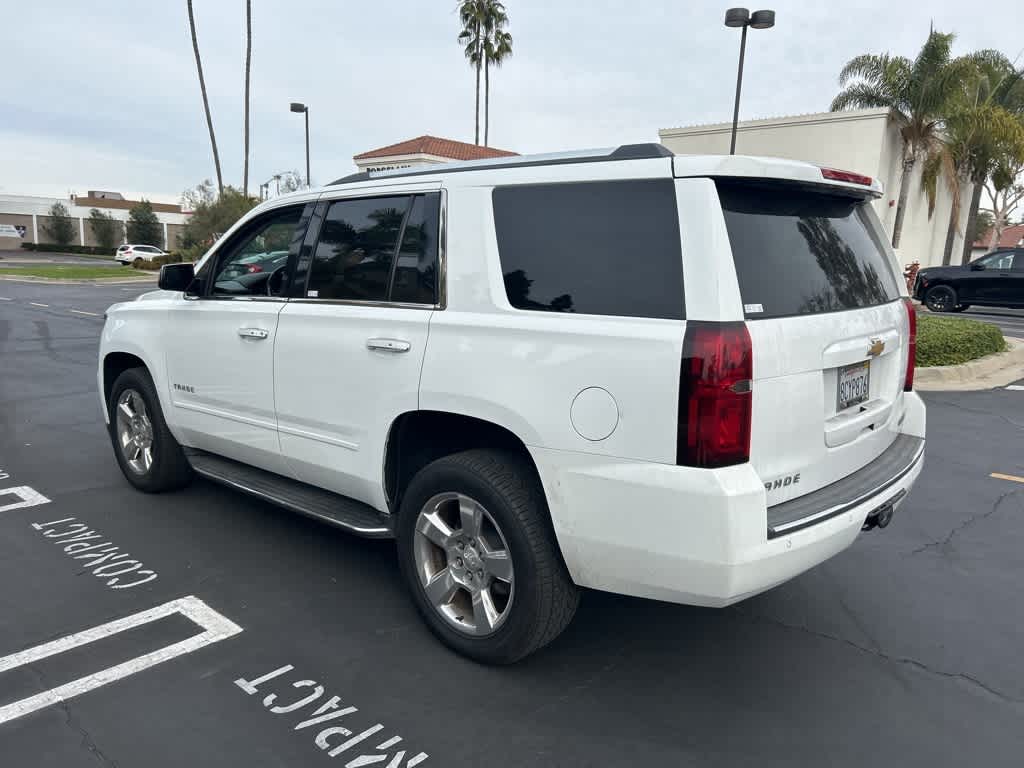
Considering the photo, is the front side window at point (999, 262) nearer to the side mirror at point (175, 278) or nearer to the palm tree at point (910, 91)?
the palm tree at point (910, 91)

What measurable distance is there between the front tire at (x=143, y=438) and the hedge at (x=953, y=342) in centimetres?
860

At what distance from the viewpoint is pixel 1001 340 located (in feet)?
36.9

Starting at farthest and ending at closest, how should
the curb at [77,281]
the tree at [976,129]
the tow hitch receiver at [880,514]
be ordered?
the curb at [77,281] → the tree at [976,129] → the tow hitch receiver at [880,514]

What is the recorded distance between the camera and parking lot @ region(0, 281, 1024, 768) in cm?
262

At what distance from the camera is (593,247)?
2.76 meters

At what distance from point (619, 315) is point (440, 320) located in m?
0.83

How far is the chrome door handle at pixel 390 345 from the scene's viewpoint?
3190mm

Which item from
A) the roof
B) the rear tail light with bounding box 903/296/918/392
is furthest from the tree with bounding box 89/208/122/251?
the roof

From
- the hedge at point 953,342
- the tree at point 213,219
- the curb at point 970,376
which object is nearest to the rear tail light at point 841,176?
the curb at point 970,376

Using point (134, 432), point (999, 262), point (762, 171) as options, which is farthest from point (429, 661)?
point (999, 262)

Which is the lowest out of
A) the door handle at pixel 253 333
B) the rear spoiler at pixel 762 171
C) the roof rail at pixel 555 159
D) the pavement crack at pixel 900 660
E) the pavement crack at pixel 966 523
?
the pavement crack at pixel 900 660

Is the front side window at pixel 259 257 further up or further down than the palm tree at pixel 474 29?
further down

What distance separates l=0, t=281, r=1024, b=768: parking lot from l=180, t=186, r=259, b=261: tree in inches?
1486

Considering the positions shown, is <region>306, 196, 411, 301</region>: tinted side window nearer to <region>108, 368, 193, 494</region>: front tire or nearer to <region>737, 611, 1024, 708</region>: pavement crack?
<region>108, 368, 193, 494</region>: front tire
